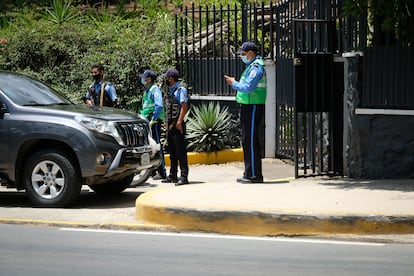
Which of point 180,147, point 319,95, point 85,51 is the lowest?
point 180,147

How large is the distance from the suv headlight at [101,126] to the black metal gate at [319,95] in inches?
97.6

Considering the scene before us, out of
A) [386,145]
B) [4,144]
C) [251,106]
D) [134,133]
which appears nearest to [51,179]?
[4,144]

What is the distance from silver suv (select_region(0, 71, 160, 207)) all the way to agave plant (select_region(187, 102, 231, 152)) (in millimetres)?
4151

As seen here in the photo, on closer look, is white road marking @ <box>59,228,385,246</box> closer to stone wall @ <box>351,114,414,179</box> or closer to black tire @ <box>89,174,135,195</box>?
black tire @ <box>89,174,135,195</box>

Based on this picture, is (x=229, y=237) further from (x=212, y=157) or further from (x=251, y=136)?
(x=212, y=157)

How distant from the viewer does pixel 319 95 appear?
44.1ft

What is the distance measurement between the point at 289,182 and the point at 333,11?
2.57m

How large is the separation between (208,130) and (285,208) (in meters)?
6.62

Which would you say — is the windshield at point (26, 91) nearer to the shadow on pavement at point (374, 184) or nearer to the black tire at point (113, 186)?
the black tire at point (113, 186)

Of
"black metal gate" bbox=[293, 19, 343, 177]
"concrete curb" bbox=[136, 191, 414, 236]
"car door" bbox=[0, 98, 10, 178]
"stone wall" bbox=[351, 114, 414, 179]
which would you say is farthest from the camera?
"black metal gate" bbox=[293, 19, 343, 177]

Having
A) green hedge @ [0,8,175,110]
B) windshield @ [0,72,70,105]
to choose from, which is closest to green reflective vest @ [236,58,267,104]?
windshield @ [0,72,70,105]

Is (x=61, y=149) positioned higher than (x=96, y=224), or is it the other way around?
(x=61, y=149)

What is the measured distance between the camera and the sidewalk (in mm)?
9773

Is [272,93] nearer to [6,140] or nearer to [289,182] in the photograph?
[289,182]
